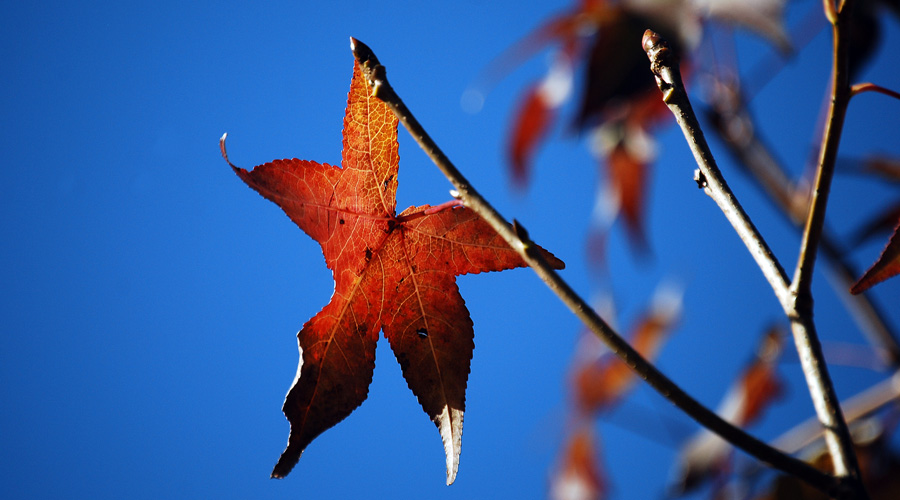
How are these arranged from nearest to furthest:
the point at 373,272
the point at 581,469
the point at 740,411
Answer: the point at 373,272 → the point at 740,411 → the point at 581,469

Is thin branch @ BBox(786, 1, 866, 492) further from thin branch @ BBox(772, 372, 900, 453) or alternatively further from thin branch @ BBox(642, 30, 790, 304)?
thin branch @ BBox(772, 372, 900, 453)

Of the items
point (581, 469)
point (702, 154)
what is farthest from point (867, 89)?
point (581, 469)

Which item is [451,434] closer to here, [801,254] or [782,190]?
[801,254]

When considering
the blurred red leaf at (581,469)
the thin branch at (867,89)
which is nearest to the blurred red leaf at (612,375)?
the blurred red leaf at (581,469)

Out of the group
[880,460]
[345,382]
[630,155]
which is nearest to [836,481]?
[345,382]

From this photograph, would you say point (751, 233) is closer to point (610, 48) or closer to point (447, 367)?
point (447, 367)

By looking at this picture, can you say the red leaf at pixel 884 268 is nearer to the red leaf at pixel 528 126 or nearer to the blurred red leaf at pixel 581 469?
the red leaf at pixel 528 126

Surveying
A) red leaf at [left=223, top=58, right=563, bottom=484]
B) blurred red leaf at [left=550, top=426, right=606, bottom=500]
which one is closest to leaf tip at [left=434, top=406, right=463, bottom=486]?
red leaf at [left=223, top=58, right=563, bottom=484]
